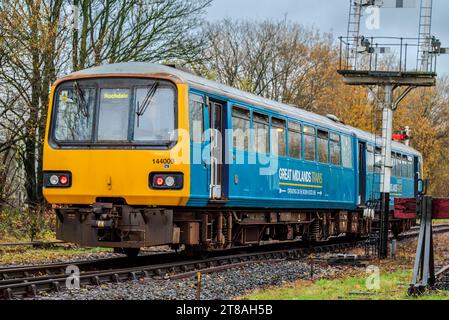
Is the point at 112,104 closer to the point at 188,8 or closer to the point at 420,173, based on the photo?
the point at 188,8

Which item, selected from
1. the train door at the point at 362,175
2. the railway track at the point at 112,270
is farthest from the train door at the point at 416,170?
the railway track at the point at 112,270

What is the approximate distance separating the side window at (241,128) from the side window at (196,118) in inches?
48.9

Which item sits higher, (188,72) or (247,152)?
(188,72)

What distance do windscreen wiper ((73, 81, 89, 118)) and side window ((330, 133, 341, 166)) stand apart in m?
8.72

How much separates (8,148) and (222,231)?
33.4ft

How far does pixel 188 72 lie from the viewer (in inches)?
566

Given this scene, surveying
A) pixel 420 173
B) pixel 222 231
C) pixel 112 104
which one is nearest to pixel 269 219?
pixel 222 231

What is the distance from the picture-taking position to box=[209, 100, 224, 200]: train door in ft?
46.3

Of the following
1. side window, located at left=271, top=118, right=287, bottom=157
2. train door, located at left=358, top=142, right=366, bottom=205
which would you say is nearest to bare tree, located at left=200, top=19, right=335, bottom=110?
train door, located at left=358, top=142, right=366, bottom=205

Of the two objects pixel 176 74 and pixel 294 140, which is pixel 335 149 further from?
pixel 176 74

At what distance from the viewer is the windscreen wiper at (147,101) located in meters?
13.2

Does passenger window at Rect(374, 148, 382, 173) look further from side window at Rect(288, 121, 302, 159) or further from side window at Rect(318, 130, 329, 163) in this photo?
side window at Rect(288, 121, 302, 159)

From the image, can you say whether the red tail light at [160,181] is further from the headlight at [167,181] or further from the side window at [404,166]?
the side window at [404,166]

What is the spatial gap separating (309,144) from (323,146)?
1158 mm
